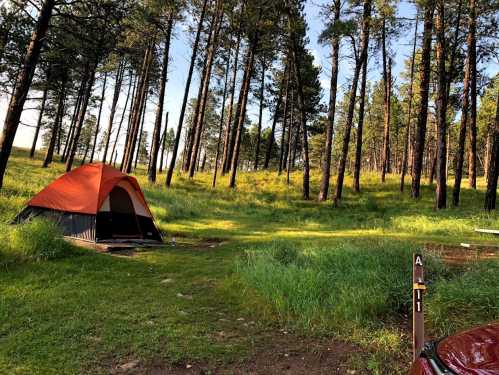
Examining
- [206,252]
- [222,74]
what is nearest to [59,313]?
[206,252]

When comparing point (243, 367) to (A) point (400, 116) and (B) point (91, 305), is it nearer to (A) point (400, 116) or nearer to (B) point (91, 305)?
(B) point (91, 305)

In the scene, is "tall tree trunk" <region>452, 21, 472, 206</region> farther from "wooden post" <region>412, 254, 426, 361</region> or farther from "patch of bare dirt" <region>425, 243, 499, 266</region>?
"wooden post" <region>412, 254, 426, 361</region>

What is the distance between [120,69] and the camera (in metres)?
36.6

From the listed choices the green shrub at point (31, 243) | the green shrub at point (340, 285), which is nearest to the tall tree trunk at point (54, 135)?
the green shrub at point (31, 243)

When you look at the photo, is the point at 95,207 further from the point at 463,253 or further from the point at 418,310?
the point at 463,253

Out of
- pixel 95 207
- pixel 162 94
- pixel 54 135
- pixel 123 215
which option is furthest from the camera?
pixel 54 135

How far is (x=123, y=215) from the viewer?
455 inches

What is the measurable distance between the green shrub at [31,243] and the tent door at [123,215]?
2559 millimetres

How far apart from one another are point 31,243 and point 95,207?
249 centimetres

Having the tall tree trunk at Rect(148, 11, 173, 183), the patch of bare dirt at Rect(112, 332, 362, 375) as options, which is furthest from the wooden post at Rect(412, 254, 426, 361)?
the tall tree trunk at Rect(148, 11, 173, 183)

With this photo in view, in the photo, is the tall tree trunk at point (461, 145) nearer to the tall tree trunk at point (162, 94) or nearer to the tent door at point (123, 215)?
the tent door at point (123, 215)

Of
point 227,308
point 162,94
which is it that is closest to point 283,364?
point 227,308

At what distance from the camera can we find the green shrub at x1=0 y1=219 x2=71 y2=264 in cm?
774

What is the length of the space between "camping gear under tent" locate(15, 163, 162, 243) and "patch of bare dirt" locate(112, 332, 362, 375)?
6.64 m
